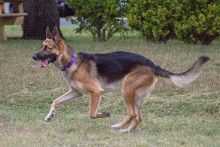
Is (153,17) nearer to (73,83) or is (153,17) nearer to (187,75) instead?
(187,75)

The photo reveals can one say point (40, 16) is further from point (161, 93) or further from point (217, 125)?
point (217, 125)

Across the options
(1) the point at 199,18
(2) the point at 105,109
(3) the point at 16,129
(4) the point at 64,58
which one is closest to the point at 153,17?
(1) the point at 199,18

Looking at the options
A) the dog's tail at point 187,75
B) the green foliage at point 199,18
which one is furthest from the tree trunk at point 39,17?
the dog's tail at point 187,75

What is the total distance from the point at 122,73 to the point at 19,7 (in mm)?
11291

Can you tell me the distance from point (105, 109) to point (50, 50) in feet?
6.78

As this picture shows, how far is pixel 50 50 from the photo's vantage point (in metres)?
8.28

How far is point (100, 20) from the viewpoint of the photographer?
60.3 ft

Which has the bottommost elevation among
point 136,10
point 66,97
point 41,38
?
point 41,38

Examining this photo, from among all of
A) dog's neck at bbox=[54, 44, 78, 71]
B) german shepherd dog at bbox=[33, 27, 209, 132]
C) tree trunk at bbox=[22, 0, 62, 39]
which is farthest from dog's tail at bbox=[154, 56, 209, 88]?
tree trunk at bbox=[22, 0, 62, 39]

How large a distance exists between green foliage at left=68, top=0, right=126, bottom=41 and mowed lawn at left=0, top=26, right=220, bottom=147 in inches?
115

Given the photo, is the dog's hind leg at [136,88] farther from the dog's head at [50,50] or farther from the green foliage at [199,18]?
the green foliage at [199,18]

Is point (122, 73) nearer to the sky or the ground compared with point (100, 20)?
nearer to the sky

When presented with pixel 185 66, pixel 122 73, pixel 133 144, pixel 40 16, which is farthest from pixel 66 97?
pixel 40 16

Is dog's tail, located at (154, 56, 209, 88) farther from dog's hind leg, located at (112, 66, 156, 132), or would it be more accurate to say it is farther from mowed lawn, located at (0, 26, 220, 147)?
mowed lawn, located at (0, 26, 220, 147)
